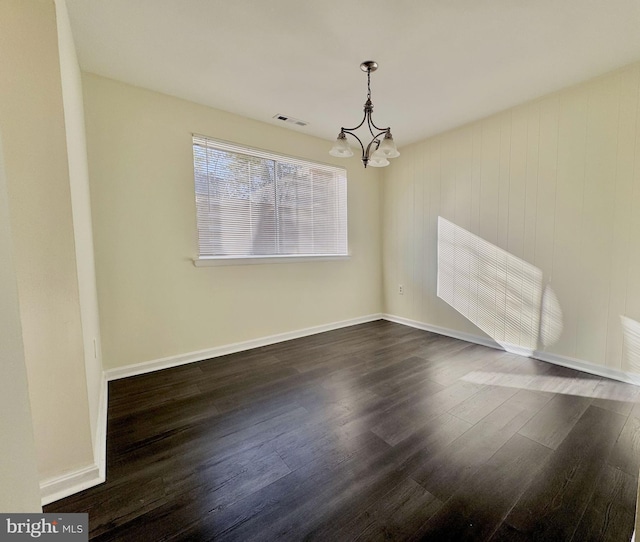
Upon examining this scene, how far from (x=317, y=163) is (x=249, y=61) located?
1.60 metres

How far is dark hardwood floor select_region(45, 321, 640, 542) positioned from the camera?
1.18m

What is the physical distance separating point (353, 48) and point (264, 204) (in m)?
1.73

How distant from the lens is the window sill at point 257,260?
286 cm

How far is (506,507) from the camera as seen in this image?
1.25 metres

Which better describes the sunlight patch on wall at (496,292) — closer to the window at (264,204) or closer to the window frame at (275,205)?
the window frame at (275,205)

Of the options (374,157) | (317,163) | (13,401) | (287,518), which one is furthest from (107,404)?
(317,163)

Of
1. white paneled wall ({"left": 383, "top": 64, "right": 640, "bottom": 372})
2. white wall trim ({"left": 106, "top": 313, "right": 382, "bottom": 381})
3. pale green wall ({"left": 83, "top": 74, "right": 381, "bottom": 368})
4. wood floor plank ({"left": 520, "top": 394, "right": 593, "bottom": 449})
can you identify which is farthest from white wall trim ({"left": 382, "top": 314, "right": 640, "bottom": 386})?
pale green wall ({"left": 83, "top": 74, "right": 381, "bottom": 368})

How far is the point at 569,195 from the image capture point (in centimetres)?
256

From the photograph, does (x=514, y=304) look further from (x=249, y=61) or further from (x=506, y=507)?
(x=249, y=61)

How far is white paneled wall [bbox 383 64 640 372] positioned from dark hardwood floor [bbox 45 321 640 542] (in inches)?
25.2

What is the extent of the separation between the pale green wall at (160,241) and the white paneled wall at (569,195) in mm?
2069

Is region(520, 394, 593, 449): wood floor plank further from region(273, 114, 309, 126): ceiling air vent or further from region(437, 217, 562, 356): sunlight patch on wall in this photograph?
region(273, 114, 309, 126): ceiling air vent

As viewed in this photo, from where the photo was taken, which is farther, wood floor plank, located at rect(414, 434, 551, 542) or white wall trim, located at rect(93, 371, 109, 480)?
white wall trim, located at rect(93, 371, 109, 480)

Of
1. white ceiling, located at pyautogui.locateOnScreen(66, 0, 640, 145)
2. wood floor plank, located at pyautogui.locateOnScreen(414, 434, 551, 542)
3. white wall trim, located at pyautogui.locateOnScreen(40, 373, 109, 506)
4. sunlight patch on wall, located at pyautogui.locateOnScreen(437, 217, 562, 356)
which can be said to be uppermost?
white ceiling, located at pyautogui.locateOnScreen(66, 0, 640, 145)
